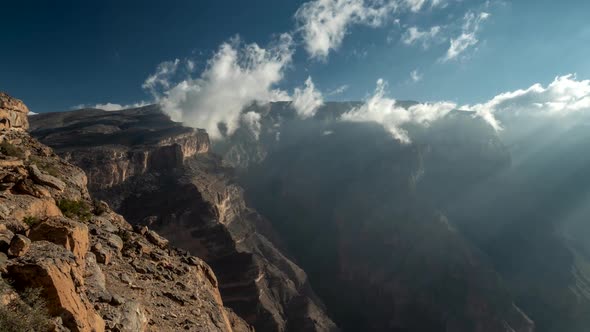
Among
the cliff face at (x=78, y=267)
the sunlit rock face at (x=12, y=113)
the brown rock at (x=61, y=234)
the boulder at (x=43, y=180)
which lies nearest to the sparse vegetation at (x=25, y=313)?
the cliff face at (x=78, y=267)

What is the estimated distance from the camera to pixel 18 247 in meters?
14.3

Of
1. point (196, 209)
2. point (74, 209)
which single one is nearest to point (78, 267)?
point (74, 209)

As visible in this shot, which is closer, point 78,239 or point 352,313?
point 78,239

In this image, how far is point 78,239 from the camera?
718 inches

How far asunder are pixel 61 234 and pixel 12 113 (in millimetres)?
27324

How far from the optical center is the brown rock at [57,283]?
13188 mm

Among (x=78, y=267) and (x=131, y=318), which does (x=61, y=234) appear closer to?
(x=78, y=267)

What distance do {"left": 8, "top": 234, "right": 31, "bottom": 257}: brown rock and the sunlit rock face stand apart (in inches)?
1040

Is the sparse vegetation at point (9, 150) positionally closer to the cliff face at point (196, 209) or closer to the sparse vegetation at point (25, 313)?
the sparse vegetation at point (25, 313)

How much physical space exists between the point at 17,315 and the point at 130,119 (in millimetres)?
195027

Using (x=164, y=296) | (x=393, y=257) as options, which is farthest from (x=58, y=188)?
(x=393, y=257)

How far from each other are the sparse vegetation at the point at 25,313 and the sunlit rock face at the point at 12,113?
29233mm

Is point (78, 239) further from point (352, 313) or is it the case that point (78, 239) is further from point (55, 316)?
point (352, 313)

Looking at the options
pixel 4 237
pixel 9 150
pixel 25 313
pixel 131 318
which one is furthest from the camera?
pixel 9 150
